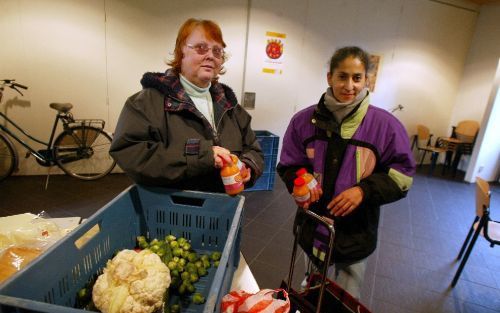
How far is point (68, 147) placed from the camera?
3.58 metres

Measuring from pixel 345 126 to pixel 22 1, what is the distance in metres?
3.78

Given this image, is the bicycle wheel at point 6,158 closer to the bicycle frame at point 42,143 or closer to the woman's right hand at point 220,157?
the bicycle frame at point 42,143

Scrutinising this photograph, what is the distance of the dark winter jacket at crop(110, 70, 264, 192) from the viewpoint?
39.2 inches

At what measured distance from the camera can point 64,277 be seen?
0.69m

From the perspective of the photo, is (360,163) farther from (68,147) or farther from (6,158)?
(6,158)

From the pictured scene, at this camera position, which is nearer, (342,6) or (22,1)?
(22,1)

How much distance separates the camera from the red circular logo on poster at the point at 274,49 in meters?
4.11

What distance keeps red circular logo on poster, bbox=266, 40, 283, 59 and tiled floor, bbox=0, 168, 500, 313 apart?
72.9 inches

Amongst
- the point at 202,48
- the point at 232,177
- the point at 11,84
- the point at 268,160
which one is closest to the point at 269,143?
the point at 268,160

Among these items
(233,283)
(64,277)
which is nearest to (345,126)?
(233,283)

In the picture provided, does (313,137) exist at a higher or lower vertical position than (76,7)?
lower

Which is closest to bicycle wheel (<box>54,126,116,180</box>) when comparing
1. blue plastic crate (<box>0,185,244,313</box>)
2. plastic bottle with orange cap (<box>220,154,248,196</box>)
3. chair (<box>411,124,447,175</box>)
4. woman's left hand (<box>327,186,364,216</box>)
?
blue plastic crate (<box>0,185,244,313</box>)

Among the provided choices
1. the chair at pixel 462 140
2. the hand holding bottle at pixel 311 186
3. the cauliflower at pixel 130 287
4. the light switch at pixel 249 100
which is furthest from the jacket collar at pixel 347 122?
the chair at pixel 462 140

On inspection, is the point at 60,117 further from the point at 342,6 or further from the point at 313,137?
the point at 342,6
